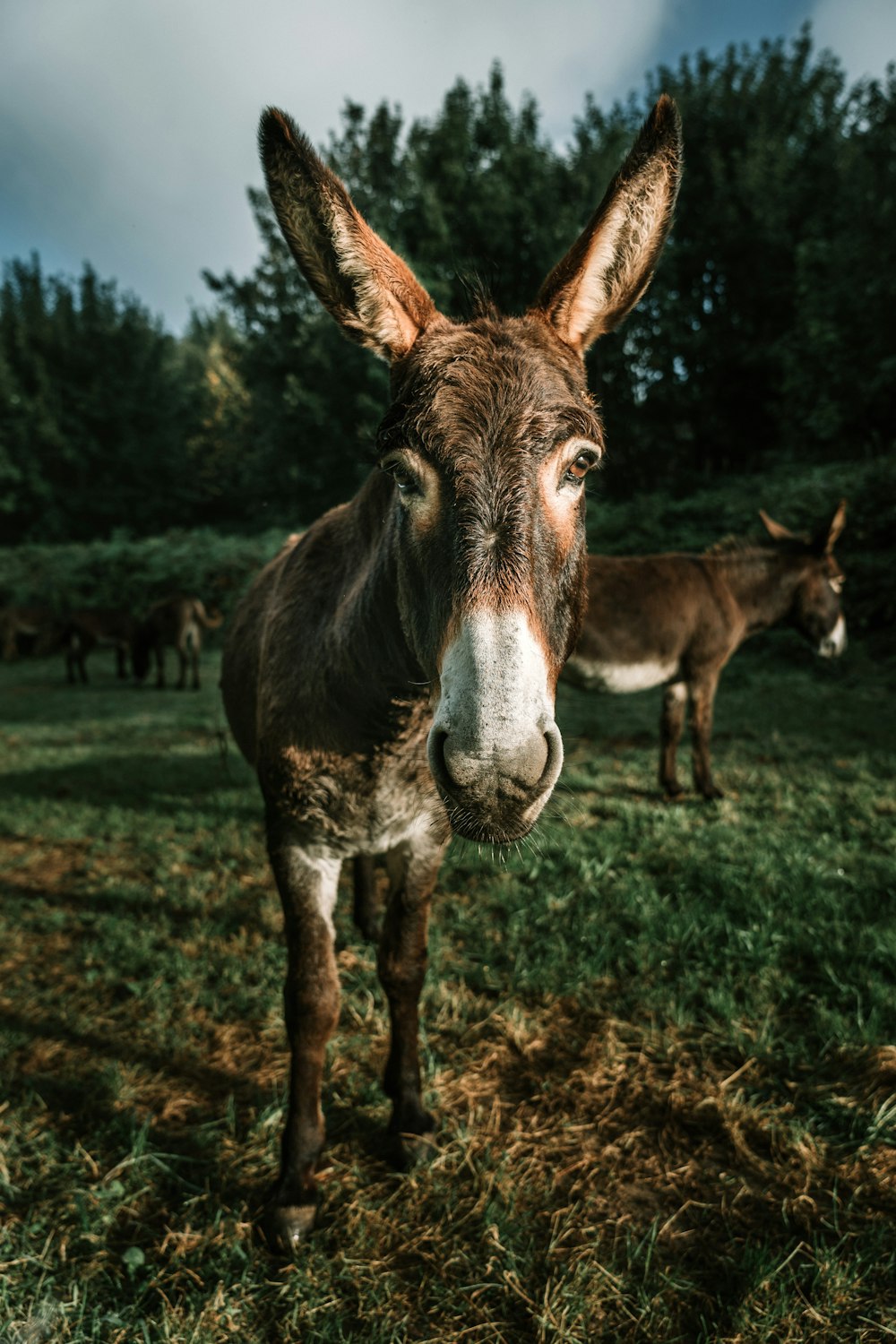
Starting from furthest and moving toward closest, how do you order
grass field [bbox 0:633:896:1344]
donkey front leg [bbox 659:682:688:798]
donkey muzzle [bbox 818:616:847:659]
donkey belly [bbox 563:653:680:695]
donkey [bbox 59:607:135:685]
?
donkey [bbox 59:607:135:685]
donkey muzzle [bbox 818:616:847:659]
donkey front leg [bbox 659:682:688:798]
donkey belly [bbox 563:653:680:695]
grass field [bbox 0:633:896:1344]

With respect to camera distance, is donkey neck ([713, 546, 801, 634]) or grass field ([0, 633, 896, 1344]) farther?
donkey neck ([713, 546, 801, 634])

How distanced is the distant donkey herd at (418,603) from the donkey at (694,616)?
135 inches

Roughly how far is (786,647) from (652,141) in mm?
11230

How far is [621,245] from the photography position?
1.94 metres

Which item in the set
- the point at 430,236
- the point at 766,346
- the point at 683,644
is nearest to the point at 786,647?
the point at 683,644

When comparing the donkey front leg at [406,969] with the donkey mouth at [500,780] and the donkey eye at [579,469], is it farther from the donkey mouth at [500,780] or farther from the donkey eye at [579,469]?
the donkey eye at [579,469]

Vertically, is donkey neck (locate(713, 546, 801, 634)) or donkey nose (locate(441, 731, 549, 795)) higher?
donkey neck (locate(713, 546, 801, 634))

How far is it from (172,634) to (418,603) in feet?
43.3

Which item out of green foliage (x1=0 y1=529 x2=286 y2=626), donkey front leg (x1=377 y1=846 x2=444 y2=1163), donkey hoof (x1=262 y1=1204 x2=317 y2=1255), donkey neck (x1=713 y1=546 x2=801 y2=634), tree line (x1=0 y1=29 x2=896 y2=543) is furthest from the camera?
green foliage (x1=0 y1=529 x2=286 y2=626)

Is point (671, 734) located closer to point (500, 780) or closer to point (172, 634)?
point (500, 780)

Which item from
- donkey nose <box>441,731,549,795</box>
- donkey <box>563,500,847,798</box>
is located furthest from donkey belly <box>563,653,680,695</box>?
donkey nose <box>441,731,549,795</box>

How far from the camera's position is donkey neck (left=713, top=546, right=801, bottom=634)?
6438 millimetres

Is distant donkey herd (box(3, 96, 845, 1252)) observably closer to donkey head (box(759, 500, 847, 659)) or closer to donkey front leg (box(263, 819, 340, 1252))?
donkey front leg (box(263, 819, 340, 1252))

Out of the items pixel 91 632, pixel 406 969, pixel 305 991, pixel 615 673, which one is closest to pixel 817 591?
pixel 615 673
